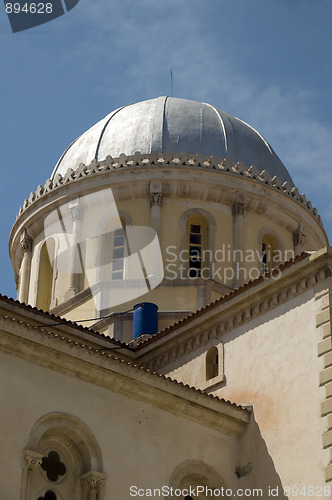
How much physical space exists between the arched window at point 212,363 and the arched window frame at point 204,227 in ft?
27.1

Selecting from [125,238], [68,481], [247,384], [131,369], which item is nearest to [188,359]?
[247,384]

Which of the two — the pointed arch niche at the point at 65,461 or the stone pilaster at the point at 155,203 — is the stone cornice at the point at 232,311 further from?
the stone pilaster at the point at 155,203

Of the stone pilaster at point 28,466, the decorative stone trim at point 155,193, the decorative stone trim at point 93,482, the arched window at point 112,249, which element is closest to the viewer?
the stone pilaster at point 28,466

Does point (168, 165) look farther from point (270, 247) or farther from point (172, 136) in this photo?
point (270, 247)

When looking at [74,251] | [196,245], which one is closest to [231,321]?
[196,245]

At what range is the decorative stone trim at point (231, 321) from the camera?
25.5 meters

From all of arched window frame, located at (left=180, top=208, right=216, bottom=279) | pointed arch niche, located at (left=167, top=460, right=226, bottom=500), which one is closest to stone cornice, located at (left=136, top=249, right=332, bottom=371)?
pointed arch niche, located at (left=167, top=460, right=226, bottom=500)

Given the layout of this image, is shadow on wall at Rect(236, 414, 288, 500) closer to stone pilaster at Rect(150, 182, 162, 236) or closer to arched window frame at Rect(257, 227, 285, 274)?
stone pilaster at Rect(150, 182, 162, 236)

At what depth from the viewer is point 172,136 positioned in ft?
124

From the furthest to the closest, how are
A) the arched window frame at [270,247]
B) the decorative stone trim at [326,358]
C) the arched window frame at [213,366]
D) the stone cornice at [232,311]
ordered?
the arched window frame at [270,247] → the arched window frame at [213,366] → the stone cornice at [232,311] → the decorative stone trim at [326,358]

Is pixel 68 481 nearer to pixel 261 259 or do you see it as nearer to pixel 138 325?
pixel 138 325

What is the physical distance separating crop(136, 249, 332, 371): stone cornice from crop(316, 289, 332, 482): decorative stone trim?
A: 69 cm

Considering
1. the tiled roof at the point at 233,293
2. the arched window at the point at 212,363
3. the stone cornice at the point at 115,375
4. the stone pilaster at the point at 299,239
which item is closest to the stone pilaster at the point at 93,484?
the stone cornice at the point at 115,375

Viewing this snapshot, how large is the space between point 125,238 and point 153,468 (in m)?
13.4
